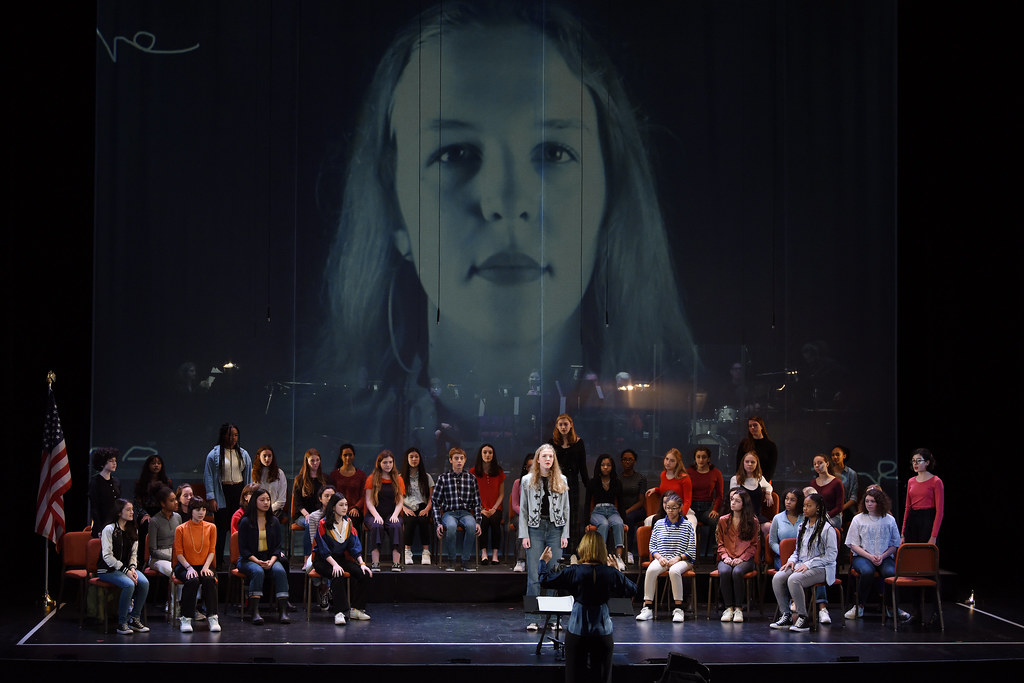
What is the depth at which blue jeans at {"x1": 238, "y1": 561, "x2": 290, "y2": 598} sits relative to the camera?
866 cm

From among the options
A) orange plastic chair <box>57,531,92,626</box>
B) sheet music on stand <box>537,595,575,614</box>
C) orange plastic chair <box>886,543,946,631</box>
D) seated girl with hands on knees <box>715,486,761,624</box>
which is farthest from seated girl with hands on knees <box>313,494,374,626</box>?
orange plastic chair <box>886,543,946,631</box>

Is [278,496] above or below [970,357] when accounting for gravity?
below

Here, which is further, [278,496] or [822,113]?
[822,113]

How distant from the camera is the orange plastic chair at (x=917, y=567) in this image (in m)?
8.54

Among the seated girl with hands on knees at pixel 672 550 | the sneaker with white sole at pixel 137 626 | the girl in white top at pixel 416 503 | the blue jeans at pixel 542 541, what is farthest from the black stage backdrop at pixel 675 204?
the blue jeans at pixel 542 541

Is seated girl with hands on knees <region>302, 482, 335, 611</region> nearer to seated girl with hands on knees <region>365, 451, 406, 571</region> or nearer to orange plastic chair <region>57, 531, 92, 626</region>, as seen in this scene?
seated girl with hands on knees <region>365, 451, 406, 571</region>

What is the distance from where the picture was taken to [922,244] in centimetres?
1088

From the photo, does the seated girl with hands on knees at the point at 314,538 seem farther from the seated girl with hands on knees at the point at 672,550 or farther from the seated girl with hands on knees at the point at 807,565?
the seated girl with hands on knees at the point at 807,565

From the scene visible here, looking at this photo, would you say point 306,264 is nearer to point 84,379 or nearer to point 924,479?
point 84,379

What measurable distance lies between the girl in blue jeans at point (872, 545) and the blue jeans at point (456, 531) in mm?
3286

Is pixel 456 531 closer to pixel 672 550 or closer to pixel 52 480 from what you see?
pixel 672 550

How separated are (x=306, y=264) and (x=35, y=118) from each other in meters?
2.89

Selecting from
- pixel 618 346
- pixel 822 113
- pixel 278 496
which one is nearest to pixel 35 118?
pixel 278 496

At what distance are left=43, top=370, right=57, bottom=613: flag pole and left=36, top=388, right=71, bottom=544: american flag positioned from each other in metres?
0.11
